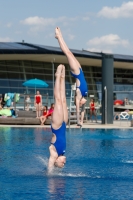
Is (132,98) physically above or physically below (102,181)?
above

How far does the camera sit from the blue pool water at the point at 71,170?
7996 millimetres

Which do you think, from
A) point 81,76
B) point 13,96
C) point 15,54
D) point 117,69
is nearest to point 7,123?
point 13,96

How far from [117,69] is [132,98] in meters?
12.0

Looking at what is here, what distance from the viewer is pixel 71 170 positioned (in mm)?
10453

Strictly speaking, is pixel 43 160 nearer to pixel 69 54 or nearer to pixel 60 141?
pixel 60 141

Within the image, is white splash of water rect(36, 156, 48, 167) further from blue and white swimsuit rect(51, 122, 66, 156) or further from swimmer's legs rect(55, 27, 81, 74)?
swimmer's legs rect(55, 27, 81, 74)

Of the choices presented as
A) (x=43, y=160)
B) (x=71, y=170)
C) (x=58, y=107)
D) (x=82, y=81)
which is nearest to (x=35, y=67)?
(x=43, y=160)

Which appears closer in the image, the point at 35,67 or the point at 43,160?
the point at 43,160

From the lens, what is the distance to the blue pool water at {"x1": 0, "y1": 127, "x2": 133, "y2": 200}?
315 inches

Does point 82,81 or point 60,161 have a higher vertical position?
point 82,81

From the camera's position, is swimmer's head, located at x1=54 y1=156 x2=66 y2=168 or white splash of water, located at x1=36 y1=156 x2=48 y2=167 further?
white splash of water, located at x1=36 y1=156 x2=48 y2=167

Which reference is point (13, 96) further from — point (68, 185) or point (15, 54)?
point (68, 185)

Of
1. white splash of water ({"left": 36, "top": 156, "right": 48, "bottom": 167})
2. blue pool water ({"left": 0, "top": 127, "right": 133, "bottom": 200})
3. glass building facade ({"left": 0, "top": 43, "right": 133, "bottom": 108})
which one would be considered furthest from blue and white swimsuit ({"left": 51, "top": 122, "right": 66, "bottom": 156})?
glass building facade ({"left": 0, "top": 43, "right": 133, "bottom": 108})

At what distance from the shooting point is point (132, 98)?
110 ft
